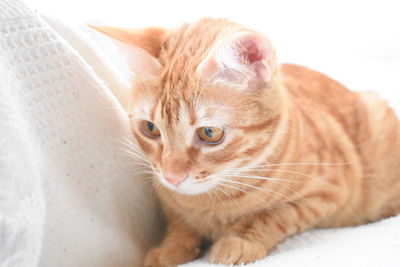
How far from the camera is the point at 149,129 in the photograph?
1089 millimetres

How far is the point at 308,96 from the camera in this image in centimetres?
146

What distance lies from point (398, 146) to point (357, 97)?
22 centimetres

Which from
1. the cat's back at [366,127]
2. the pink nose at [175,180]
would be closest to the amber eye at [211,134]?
the pink nose at [175,180]

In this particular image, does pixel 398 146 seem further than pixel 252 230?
Yes

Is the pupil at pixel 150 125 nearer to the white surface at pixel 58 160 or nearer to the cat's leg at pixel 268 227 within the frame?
the white surface at pixel 58 160

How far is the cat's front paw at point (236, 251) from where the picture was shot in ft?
3.40

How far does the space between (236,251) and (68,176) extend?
42cm

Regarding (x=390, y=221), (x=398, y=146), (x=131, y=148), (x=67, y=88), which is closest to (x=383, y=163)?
(x=398, y=146)

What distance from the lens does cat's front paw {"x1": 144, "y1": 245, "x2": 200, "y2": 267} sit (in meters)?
1.11

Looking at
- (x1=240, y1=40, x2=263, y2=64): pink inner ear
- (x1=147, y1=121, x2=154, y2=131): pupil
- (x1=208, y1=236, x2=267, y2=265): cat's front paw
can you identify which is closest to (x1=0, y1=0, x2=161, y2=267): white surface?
(x1=147, y1=121, x2=154, y2=131): pupil

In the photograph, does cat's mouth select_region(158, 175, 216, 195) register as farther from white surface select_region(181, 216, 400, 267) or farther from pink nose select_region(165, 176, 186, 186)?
white surface select_region(181, 216, 400, 267)

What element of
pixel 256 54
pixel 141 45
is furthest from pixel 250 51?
pixel 141 45

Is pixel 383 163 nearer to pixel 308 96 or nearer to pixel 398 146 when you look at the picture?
pixel 398 146

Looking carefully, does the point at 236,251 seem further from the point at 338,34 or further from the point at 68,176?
the point at 338,34
